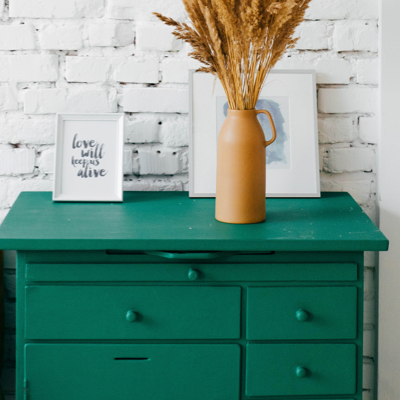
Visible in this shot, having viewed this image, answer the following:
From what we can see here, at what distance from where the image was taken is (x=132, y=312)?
1090 mm

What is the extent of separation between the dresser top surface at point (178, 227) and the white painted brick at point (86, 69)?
1.31 ft

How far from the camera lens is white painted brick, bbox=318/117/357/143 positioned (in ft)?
4.93

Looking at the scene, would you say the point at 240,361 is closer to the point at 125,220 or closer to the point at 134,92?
the point at 125,220

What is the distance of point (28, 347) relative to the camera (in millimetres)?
1103

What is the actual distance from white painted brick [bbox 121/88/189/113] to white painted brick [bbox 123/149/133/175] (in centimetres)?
13

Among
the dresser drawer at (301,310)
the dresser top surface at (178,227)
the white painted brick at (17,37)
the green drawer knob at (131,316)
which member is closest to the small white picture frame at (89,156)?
the dresser top surface at (178,227)

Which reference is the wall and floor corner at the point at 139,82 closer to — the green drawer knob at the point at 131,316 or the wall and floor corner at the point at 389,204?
the wall and floor corner at the point at 389,204

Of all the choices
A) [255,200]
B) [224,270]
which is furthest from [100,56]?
[224,270]

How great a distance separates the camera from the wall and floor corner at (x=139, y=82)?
1447 mm

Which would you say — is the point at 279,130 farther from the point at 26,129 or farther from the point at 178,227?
the point at 26,129

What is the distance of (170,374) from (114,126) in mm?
720

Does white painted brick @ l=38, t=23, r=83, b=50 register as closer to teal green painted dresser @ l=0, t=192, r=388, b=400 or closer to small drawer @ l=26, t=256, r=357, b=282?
teal green painted dresser @ l=0, t=192, r=388, b=400

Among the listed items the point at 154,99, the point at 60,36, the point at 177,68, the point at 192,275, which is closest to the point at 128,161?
the point at 154,99

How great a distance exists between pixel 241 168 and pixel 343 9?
2.27 ft
